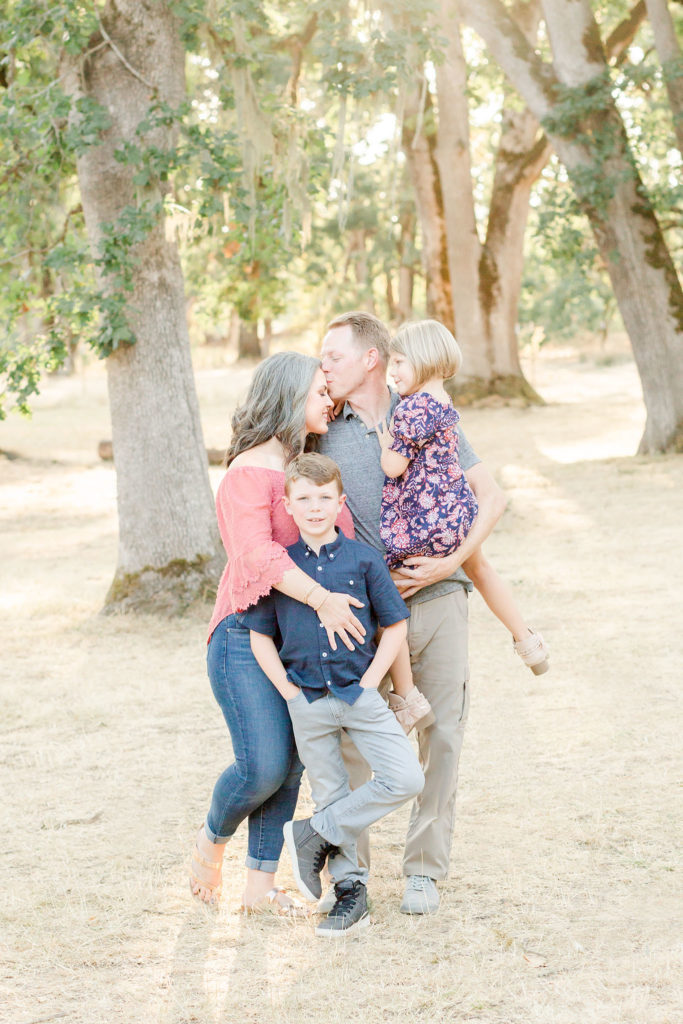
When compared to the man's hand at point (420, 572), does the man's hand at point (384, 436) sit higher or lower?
higher

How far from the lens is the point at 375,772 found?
3.20 meters

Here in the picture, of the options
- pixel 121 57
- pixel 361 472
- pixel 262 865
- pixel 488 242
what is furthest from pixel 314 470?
pixel 488 242

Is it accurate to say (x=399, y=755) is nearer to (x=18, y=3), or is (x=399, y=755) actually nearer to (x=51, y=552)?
(x=18, y=3)

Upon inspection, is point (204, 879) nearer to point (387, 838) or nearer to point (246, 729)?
point (246, 729)

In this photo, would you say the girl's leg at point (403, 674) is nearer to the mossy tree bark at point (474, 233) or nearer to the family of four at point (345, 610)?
the family of four at point (345, 610)

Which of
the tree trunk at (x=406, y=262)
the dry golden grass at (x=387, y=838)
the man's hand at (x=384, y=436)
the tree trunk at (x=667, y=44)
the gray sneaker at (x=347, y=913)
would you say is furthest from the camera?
the tree trunk at (x=406, y=262)

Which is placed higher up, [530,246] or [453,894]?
[530,246]

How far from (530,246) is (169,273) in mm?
29740

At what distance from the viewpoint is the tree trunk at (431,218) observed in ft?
63.4

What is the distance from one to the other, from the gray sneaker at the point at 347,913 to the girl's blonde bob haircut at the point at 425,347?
5.02 ft

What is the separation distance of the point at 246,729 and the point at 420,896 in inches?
29.9

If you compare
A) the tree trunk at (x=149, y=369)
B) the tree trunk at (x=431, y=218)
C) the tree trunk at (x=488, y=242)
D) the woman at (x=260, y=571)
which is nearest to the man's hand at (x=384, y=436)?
the woman at (x=260, y=571)

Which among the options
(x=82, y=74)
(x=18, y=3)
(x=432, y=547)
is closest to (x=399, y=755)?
(x=432, y=547)

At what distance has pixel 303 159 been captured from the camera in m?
8.24
